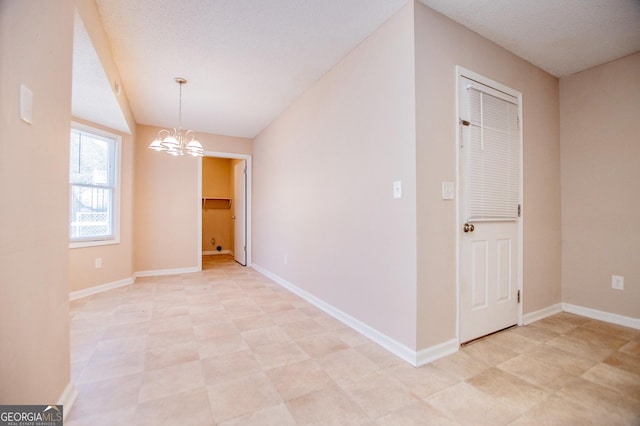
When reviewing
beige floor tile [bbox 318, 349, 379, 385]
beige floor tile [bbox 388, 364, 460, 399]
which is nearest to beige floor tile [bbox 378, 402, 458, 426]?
beige floor tile [bbox 388, 364, 460, 399]

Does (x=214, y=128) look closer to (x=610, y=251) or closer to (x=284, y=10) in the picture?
(x=284, y=10)

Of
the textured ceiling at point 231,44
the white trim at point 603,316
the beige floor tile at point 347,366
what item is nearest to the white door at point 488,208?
the beige floor tile at point 347,366

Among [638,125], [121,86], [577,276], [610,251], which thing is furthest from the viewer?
[121,86]

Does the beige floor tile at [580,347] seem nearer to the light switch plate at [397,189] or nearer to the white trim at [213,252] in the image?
the light switch plate at [397,189]

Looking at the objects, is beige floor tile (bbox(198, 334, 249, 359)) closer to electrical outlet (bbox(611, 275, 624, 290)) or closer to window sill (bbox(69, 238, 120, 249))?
window sill (bbox(69, 238, 120, 249))

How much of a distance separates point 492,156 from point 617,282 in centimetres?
184

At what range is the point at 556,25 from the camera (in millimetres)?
2240

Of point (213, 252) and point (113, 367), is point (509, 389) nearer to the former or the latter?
point (113, 367)

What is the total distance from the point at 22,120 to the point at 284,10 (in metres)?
1.78

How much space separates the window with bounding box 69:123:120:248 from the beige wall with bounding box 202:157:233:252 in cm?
318

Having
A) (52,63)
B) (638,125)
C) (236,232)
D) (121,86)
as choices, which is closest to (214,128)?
(121,86)

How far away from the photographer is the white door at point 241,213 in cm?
575

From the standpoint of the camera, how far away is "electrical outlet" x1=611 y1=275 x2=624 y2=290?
2.70m

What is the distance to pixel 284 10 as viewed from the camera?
2.10m
